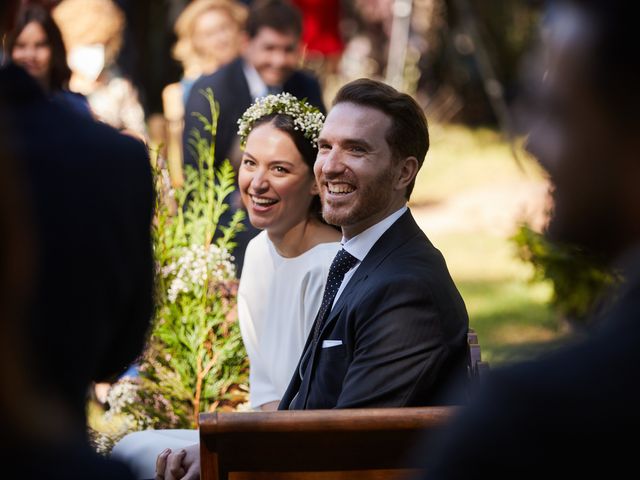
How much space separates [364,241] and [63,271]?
6.65 feet

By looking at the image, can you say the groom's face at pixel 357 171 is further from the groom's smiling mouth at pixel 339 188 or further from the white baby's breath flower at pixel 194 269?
the white baby's breath flower at pixel 194 269

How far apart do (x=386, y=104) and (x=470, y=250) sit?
786cm

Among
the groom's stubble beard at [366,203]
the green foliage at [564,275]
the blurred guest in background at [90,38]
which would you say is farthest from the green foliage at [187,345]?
the green foliage at [564,275]

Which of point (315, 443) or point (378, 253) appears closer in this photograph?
point (315, 443)

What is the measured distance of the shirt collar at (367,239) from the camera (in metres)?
3.47

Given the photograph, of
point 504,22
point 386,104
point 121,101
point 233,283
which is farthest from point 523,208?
point 504,22

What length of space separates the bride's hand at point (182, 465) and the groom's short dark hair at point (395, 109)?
1153 mm

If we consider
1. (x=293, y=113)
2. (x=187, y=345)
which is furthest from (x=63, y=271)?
(x=187, y=345)

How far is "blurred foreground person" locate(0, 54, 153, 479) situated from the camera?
4.61ft

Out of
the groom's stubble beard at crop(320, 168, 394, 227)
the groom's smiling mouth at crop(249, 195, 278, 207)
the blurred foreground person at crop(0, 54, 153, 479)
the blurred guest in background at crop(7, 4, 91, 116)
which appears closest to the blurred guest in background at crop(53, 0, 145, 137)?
the blurred guest in background at crop(7, 4, 91, 116)

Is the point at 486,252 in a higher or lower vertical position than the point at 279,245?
lower

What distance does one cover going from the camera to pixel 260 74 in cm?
646

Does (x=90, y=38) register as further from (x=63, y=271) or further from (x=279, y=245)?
(x=63, y=271)

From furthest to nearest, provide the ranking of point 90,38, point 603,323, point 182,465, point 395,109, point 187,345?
1. point 90,38
2. point 187,345
3. point 395,109
4. point 182,465
5. point 603,323
